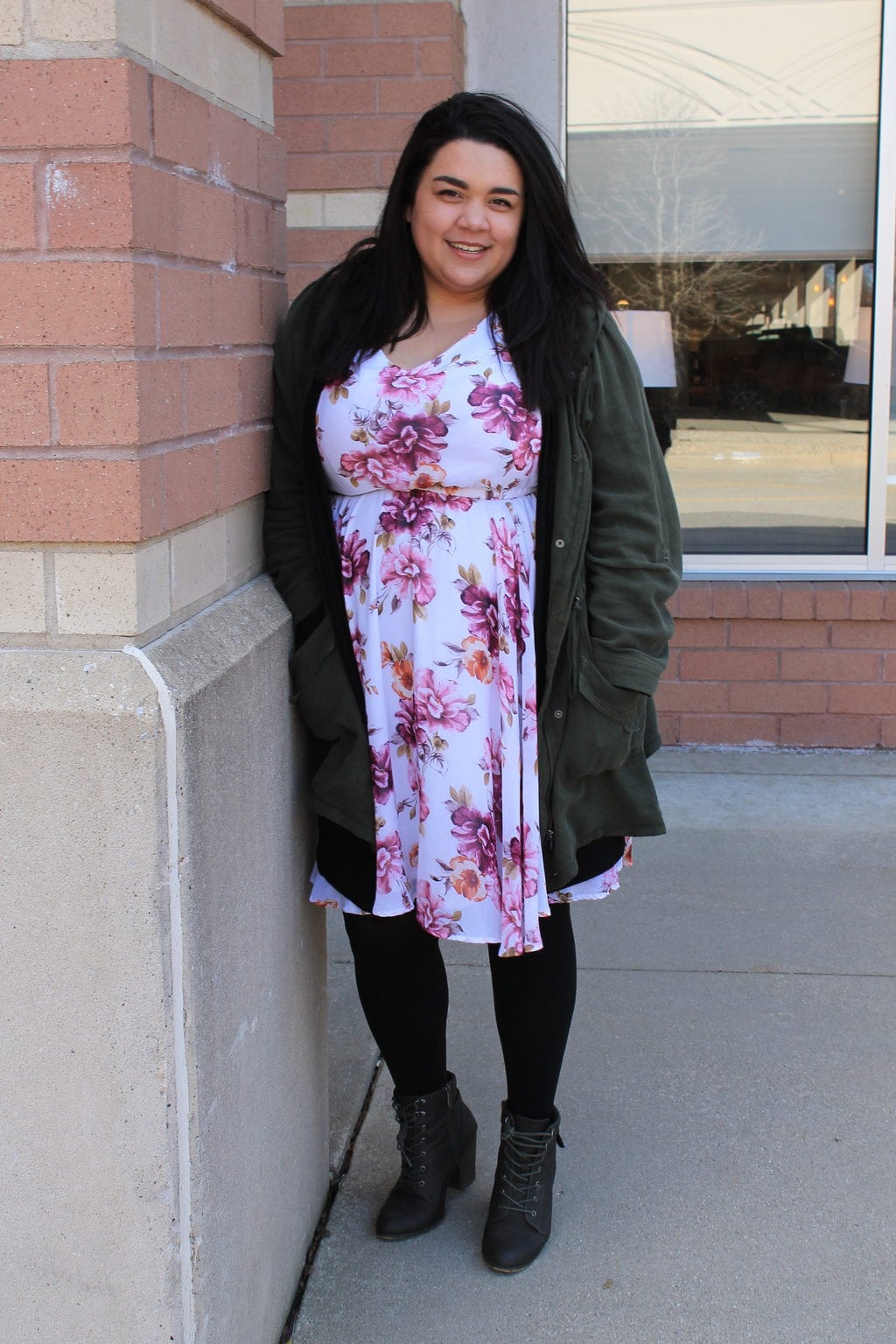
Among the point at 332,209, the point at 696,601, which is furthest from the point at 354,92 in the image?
the point at 696,601

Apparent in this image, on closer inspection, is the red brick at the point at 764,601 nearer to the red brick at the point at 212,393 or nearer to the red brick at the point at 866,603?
the red brick at the point at 866,603

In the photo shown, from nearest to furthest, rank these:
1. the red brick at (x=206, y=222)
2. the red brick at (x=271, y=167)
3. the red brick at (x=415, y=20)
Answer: the red brick at (x=206, y=222) < the red brick at (x=271, y=167) < the red brick at (x=415, y=20)

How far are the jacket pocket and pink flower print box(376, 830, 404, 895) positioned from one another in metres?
0.31

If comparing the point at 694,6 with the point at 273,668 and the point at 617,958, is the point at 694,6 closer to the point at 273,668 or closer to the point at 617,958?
the point at 617,958

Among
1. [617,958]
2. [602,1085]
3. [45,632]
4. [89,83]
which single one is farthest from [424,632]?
[617,958]

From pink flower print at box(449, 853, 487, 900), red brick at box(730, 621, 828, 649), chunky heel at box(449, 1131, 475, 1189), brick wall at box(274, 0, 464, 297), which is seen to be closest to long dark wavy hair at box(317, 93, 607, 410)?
pink flower print at box(449, 853, 487, 900)

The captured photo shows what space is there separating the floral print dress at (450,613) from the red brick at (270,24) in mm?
505

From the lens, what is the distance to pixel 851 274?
5051mm

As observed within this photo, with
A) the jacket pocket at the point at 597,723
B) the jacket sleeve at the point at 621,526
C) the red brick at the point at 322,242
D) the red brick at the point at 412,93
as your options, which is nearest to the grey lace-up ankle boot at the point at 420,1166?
the jacket pocket at the point at 597,723

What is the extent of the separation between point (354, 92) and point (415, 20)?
0.28 metres

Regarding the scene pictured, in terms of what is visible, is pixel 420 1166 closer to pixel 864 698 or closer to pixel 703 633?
pixel 703 633

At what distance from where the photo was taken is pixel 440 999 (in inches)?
101

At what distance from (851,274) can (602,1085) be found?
324 cm

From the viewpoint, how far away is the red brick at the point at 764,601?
4.94 meters
